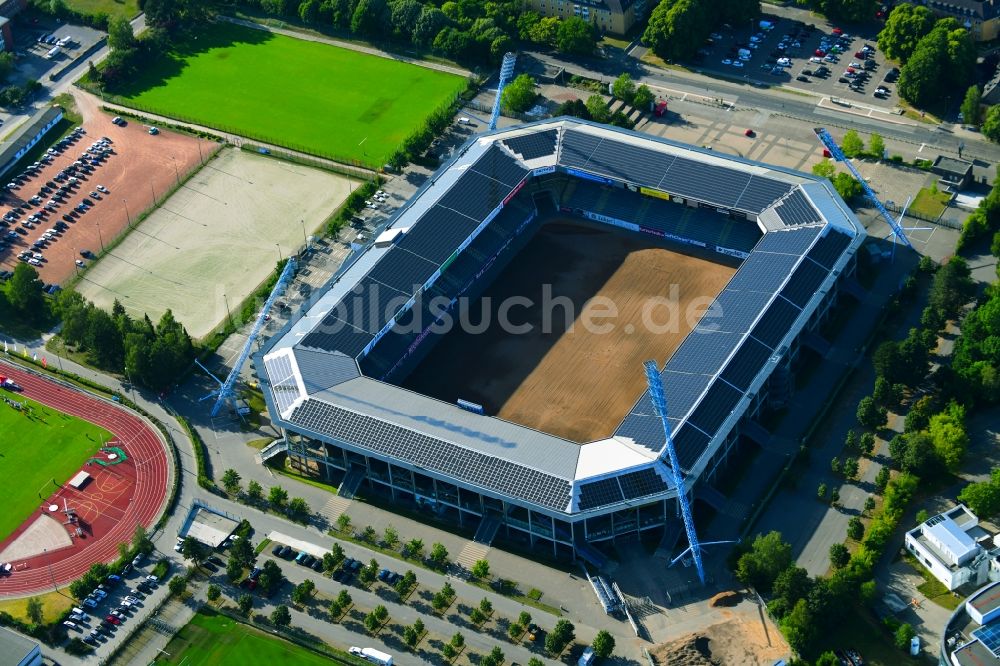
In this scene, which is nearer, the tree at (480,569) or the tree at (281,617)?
the tree at (281,617)

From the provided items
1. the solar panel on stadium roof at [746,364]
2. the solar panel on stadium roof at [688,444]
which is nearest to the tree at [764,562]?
the solar panel on stadium roof at [688,444]

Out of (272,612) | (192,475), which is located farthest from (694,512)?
(192,475)

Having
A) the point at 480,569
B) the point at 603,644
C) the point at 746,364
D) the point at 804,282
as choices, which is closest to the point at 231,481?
the point at 480,569

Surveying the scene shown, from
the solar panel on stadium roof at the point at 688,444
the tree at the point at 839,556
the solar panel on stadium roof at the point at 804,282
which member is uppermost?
the solar panel on stadium roof at the point at 804,282

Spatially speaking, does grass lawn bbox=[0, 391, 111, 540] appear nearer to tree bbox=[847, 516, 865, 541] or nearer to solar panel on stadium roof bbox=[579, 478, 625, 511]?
solar panel on stadium roof bbox=[579, 478, 625, 511]

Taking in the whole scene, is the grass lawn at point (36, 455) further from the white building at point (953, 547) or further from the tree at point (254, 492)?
the white building at point (953, 547)

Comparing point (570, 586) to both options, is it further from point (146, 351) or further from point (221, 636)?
point (146, 351)
